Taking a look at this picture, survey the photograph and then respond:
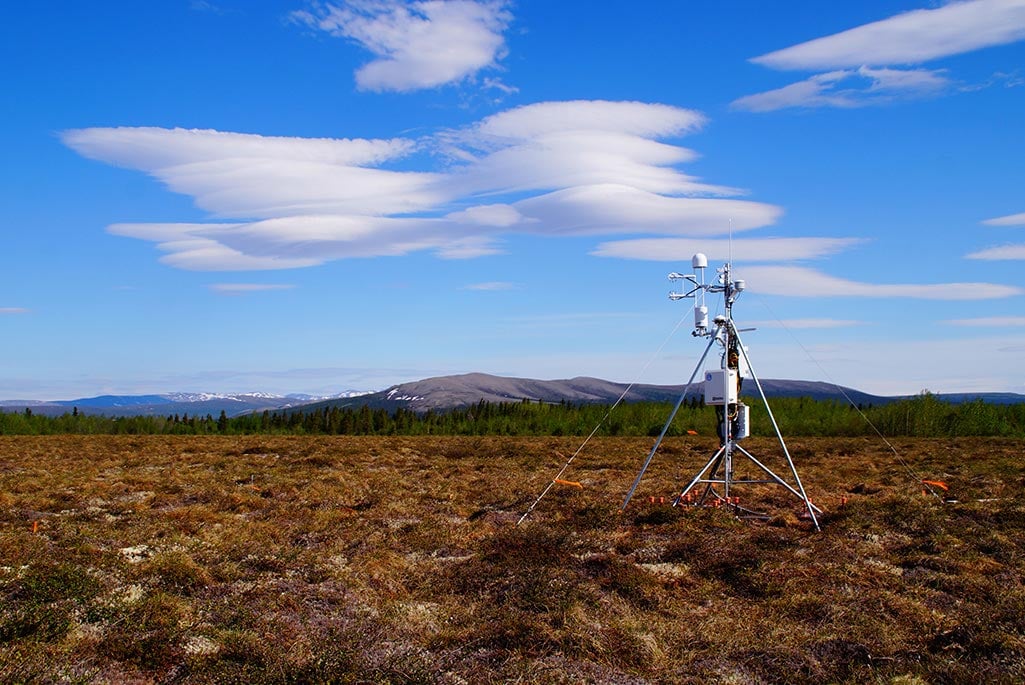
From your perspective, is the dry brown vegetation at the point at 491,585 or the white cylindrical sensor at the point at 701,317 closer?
the dry brown vegetation at the point at 491,585

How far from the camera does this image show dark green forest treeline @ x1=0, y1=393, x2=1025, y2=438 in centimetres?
4784

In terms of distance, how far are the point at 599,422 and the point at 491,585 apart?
26.2m

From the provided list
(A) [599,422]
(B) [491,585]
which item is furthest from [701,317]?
(A) [599,422]

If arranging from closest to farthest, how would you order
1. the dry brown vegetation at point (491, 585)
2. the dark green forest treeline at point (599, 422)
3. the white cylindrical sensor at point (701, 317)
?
1. the dry brown vegetation at point (491, 585)
2. the white cylindrical sensor at point (701, 317)
3. the dark green forest treeline at point (599, 422)

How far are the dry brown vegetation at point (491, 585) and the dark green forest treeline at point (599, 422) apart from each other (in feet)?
62.5

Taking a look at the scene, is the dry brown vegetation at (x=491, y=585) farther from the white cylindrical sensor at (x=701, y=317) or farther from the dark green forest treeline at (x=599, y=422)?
the dark green forest treeline at (x=599, y=422)

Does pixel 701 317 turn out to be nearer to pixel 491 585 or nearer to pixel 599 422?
pixel 491 585

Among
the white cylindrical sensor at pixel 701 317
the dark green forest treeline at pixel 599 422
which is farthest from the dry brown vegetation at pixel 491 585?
the dark green forest treeline at pixel 599 422

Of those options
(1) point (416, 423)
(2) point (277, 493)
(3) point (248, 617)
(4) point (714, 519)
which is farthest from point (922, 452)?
(1) point (416, 423)

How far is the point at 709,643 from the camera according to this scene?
9.88 meters

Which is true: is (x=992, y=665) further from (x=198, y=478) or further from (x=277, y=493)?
(x=198, y=478)

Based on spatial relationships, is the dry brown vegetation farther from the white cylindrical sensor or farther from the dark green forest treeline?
the dark green forest treeline

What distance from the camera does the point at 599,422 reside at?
3822cm

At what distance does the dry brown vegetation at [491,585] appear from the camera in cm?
919
